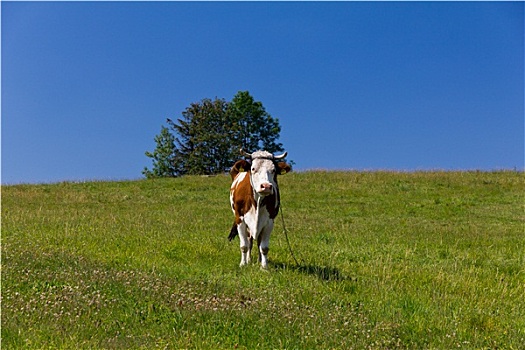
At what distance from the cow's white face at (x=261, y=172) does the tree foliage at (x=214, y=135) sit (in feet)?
153

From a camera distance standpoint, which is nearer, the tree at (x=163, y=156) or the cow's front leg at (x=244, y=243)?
the cow's front leg at (x=244, y=243)

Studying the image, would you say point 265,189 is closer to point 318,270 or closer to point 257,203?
point 257,203

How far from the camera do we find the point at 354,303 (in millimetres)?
7301

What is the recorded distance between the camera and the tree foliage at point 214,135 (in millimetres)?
56656

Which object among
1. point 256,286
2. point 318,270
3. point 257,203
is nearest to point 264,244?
point 257,203

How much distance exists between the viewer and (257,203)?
9.52m

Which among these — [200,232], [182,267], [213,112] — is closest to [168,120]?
[213,112]

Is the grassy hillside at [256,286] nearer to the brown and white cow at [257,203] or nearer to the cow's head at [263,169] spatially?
the brown and white cow at [257,203]

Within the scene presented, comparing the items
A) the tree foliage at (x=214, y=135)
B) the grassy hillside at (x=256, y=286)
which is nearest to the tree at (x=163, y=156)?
the tree foliage at (x=214, y=135)

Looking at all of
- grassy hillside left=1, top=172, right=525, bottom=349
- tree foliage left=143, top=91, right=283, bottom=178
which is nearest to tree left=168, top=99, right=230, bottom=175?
tree foliage left=143, top=91, right=283, bottom=178

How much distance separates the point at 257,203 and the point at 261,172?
72 centimetres

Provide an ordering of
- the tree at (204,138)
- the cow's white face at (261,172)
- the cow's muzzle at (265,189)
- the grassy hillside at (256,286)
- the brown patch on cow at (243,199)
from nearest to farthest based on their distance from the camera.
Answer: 1. the grassy hillside at (256,286)
2. the cow's muzzle at (265,189)
3. the cow's white face at (261,172)
4. the brown patch on cow at (243,199)
5. the tree at (204,138)

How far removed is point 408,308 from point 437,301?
779 millimetres

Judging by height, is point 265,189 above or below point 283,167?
below
